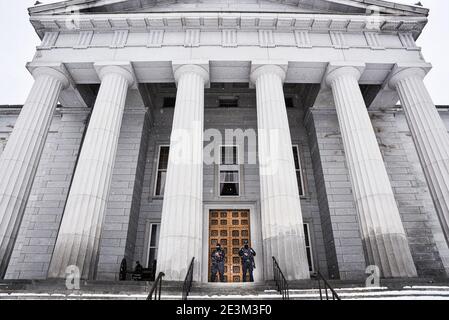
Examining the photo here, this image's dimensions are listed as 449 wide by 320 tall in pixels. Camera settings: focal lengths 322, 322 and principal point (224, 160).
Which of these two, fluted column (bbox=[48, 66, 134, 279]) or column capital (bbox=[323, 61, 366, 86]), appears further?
column capital (bbox=[323, 61, 366, 86])

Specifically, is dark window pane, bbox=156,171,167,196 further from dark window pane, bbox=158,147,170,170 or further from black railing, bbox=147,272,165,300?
black railing, bbox=147,272,165,300

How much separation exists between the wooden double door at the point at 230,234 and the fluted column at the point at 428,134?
25.9 ft

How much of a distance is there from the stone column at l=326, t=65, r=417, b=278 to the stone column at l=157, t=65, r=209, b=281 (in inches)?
223

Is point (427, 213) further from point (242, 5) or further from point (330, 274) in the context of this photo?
point (242, 5)

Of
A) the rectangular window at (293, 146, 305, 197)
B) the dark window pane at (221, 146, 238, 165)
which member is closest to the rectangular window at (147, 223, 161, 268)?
the dark window pane at (221, 146, 238, 165)

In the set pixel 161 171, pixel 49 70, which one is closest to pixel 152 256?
pixel 161 171

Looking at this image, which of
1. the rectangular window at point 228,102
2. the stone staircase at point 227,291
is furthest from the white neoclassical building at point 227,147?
the stone staircase at point 227,291

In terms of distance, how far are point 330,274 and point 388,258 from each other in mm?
4607

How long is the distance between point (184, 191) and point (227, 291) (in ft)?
12.3

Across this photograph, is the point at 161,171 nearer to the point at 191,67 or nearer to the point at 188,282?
the point at 191,67

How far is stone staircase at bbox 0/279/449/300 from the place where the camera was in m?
7.89

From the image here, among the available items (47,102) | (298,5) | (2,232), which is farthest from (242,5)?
(2,232)

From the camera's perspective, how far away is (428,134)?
12430 mm

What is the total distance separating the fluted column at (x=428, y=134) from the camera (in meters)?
11.4
